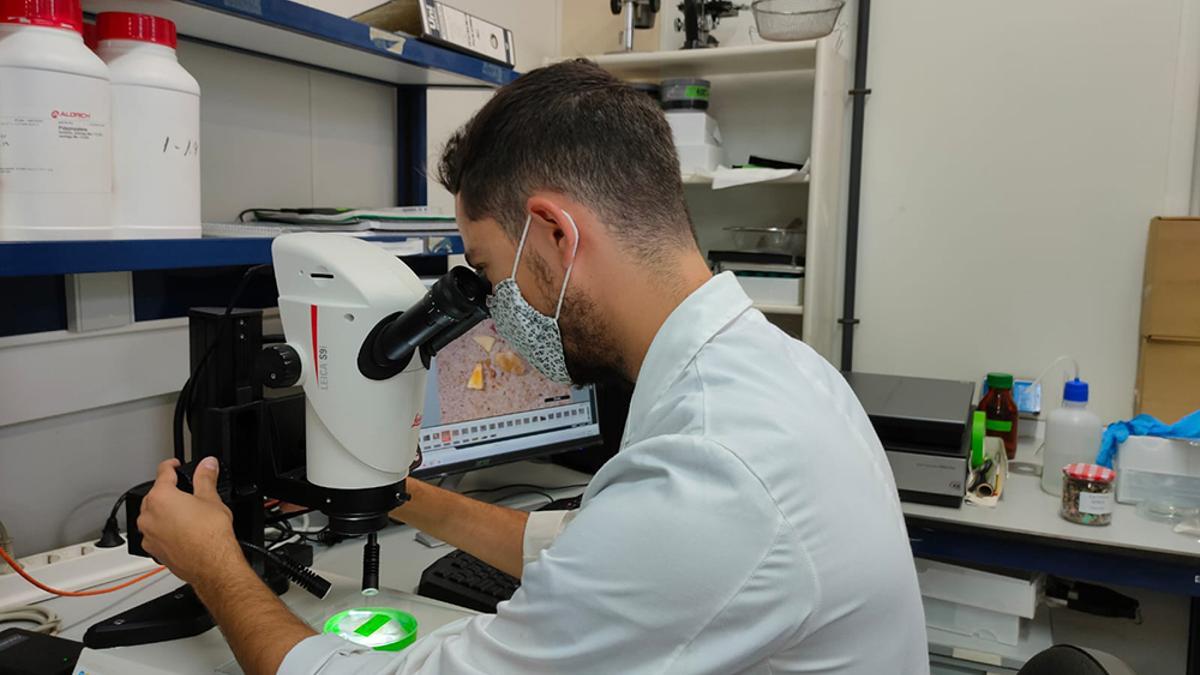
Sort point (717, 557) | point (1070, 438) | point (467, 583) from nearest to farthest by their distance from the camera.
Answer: point (717, 557)
point (467, 583)
point (1070, 438)

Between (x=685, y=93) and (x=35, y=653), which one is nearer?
(x=35, y=653)

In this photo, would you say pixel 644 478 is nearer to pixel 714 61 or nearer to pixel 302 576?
pixel 302 576

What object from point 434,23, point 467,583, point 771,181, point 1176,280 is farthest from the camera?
point 771,181

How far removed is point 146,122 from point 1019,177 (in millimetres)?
2265

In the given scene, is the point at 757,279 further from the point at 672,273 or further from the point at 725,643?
the point at 725,643

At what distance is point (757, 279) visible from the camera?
2439 mm

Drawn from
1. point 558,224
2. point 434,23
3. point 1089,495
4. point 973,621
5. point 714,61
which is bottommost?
point 973,621

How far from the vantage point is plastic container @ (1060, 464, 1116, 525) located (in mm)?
1696

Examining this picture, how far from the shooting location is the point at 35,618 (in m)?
1.07

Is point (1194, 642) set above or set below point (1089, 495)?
below

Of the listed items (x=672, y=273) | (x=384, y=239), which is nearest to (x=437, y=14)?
(x=384, y=239)

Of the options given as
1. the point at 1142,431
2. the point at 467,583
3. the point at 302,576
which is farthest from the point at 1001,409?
the point at 302,576

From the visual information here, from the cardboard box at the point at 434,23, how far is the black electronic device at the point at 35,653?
100 cm

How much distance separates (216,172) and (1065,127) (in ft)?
7.17
